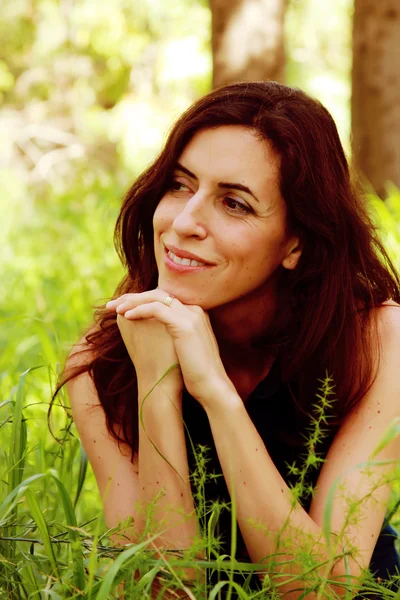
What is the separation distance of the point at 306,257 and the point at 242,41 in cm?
397

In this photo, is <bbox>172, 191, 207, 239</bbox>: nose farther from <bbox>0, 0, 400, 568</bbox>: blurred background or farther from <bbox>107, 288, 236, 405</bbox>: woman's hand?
<bbox>0, 0, 400, 568</bbox>: blurred background

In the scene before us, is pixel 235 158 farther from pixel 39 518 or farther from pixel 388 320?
pixel 39 518

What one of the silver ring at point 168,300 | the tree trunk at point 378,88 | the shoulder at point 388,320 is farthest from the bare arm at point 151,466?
the tree trunk at point 378,88

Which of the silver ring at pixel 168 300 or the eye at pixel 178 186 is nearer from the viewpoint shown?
the silver ring at pixel 168 300

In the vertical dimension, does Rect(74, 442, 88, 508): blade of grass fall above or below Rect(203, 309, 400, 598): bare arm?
below

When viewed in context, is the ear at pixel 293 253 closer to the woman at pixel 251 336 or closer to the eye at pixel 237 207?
the woman at pixel 251 336

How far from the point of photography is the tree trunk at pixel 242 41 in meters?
5.90

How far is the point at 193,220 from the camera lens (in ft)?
6.93

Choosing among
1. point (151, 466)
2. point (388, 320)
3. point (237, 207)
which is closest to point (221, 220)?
point (237, 207)

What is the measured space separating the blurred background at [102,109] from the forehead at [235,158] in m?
0.37

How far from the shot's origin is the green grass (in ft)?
5.61

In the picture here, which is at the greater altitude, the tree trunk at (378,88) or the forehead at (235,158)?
the forehead at (235,158)

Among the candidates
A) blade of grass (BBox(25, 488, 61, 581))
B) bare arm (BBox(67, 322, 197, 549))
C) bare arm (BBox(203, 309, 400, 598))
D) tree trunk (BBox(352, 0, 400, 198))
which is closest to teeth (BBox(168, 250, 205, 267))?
bare arm (BBox(67, 322, 197, 549))

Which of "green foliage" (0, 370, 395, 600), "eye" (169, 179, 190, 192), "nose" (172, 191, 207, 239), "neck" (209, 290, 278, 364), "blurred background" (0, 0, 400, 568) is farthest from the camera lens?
"blurred background" (0, 0, 400, 568)
